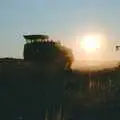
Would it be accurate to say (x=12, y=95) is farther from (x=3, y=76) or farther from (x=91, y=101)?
(x=91, y=101)

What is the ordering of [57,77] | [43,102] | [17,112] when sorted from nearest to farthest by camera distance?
1. [17,112]
2. [43,102]
3. [57,77]

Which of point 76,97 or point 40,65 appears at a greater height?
point 40,65

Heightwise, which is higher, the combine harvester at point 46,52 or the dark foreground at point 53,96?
the combine harvester at point 46,52

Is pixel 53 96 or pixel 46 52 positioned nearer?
pixel 53 96

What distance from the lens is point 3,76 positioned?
60.9 m

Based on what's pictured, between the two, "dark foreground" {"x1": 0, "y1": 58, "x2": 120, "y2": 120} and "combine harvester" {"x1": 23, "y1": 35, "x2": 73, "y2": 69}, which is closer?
"dark foreground" {"x1": 0, "y1": 58, "x2": 120, "y2": 120}

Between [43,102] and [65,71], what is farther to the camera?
[65,71]

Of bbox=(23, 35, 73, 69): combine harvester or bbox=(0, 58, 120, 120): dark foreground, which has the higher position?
bbox=(23, 35, 73, 69): combine harvester

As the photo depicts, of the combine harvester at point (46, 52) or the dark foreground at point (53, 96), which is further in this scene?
the combine harvester at point (46, 52)

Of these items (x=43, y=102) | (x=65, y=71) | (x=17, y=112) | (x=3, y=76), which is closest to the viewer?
(x=17, y=112)

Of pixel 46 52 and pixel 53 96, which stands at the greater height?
pixel 46 52

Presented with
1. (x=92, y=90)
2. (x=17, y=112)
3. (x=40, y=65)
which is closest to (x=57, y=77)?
(x=40, y=65)

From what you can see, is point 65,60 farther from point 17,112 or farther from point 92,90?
point 17,112

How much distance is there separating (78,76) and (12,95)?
20.8 m
